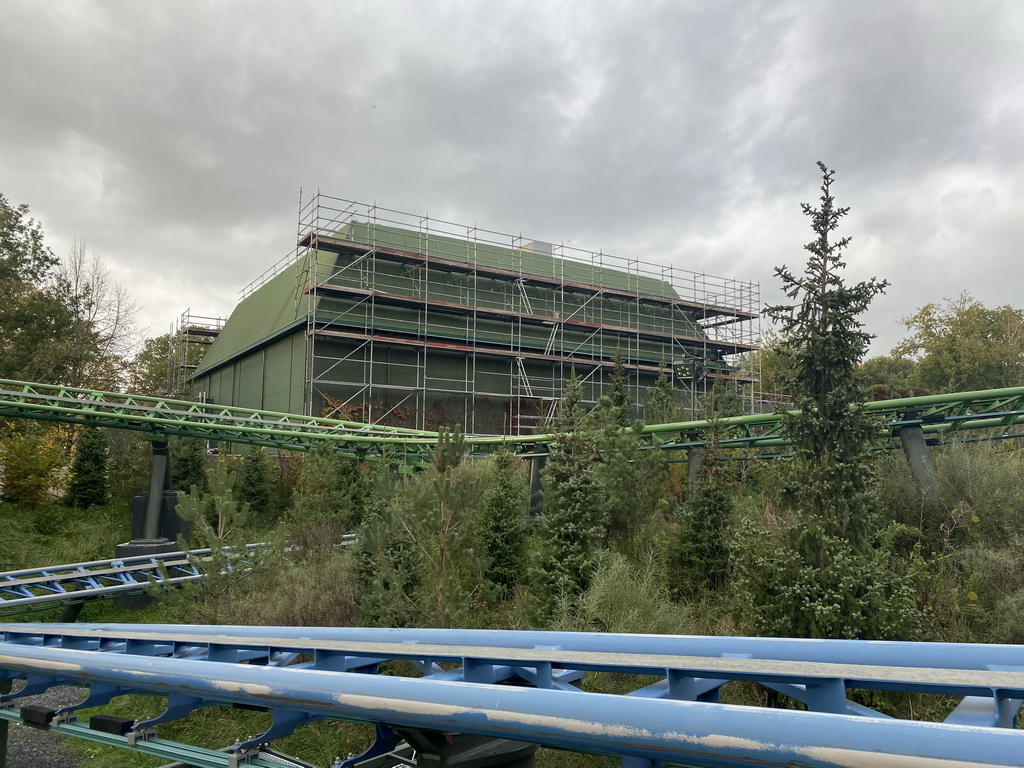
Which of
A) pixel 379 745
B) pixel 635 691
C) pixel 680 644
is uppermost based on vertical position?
pixel 680 644

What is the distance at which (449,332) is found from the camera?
29.6m

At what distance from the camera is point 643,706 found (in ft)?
7.57

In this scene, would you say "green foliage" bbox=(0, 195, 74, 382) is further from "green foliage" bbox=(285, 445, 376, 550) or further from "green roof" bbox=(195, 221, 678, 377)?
"green foliage" bbox=(285, 445, 376, 550)

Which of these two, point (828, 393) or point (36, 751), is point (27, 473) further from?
point (828, 393)

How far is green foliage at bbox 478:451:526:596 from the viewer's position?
1326 cm

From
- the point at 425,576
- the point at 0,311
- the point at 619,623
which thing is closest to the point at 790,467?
the point at 619,623

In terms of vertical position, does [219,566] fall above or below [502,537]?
below

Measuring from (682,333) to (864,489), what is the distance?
28611 millimetres

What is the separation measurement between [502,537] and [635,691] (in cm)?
1073

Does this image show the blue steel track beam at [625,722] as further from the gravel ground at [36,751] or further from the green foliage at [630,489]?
the green foliage at [630,489]

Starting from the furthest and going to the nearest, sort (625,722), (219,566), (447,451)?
(219,566)
(447,451)
(625,722)

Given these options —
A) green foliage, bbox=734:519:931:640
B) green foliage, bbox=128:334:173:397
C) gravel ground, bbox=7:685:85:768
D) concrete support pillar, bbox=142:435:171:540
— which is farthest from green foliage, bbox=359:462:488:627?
green foliage, bbox=128:334:173:397

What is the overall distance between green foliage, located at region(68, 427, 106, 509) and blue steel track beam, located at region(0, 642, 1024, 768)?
20705 millimetres

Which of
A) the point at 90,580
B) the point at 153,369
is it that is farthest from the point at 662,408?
the point at 153,369
